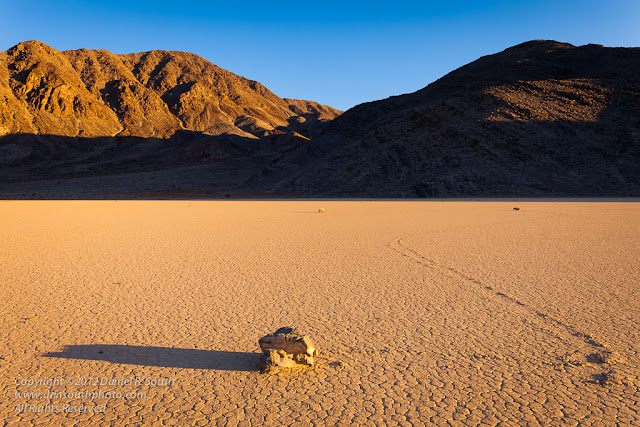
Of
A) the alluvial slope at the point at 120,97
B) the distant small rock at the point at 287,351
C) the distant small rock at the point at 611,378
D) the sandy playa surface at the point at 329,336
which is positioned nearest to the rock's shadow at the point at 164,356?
the sandy playa surface at the point at 329,336

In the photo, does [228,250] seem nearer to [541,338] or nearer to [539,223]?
[541,338]

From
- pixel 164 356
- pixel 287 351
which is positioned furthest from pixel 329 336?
pixel 164 356

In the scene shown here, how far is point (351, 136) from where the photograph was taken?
64125 millimetres

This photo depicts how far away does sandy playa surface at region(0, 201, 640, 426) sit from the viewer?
320cm

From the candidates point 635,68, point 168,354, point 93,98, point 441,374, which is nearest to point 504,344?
point 441,374

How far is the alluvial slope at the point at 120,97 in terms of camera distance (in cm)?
8212

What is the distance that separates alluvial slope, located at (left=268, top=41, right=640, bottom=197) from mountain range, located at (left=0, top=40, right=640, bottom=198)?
17cm

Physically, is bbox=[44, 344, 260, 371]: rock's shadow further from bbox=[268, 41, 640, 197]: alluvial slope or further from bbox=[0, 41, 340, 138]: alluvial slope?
bbox=[0, 41, 340, 138]: alluvial slope

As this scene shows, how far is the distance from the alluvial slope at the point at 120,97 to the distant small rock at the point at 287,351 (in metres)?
88.7

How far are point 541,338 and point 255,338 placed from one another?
2.93 m

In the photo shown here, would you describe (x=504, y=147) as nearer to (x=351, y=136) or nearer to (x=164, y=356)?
(x=351, y=136)

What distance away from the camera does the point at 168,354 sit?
4102 mm

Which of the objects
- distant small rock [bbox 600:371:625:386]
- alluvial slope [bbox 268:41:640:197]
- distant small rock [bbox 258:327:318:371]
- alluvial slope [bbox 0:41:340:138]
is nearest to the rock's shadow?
distant small rock [bbox 258:327:318:371]

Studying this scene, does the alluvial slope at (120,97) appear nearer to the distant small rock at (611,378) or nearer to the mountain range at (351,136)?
the mountain range at (351,136)
